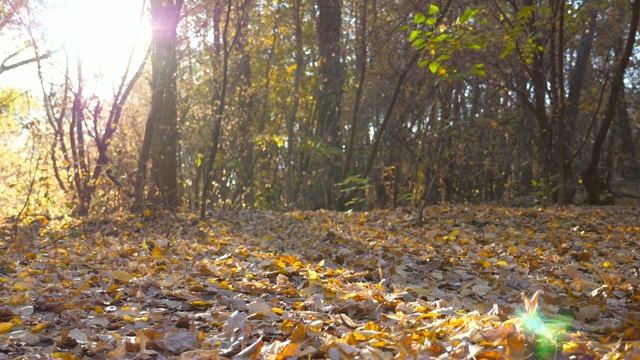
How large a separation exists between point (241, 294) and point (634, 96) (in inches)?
531

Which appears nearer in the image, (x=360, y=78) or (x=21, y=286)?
(x=21, y=286)

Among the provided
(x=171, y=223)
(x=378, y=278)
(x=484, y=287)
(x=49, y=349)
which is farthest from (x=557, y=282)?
(x=171, y=223)

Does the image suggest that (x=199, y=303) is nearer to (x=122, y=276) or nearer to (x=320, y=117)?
(x=122, y=276)

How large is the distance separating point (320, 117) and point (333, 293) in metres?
7.37

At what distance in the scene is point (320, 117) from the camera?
1039cm

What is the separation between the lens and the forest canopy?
7754 mm

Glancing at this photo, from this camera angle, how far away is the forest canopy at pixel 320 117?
7.75 m

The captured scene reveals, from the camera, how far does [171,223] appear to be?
23.6 ft

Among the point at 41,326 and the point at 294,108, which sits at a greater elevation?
the point at 294,108

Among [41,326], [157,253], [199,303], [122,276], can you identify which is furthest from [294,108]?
[41,326]

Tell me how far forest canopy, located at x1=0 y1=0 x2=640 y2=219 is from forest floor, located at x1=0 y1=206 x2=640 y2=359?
1.49m

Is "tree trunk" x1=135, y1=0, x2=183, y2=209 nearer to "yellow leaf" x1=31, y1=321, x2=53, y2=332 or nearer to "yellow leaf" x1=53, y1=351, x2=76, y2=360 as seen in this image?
"yellow leaf" x1=31, y1=321, x2=53, y2=332

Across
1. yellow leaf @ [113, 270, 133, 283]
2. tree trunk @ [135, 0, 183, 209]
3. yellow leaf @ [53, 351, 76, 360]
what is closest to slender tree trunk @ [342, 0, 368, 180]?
tree trunk @ [135, 0, 183, 209]

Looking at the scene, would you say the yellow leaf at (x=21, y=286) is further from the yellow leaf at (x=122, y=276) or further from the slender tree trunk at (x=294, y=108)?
the slender tree trunk at (x=294, y=108)
